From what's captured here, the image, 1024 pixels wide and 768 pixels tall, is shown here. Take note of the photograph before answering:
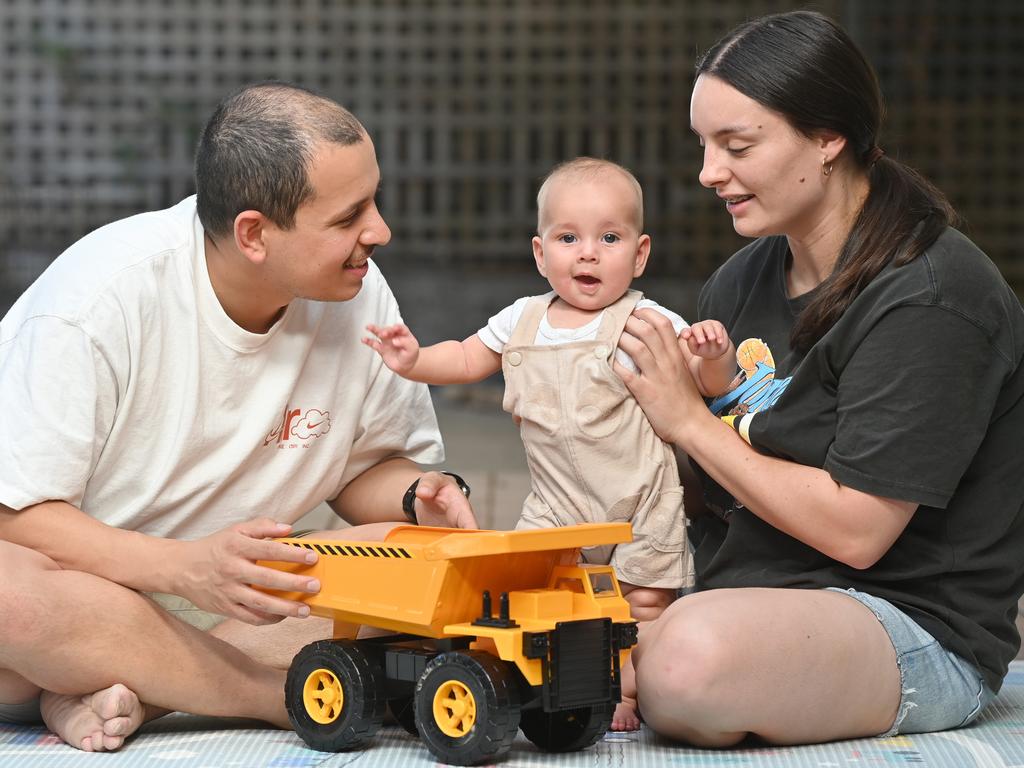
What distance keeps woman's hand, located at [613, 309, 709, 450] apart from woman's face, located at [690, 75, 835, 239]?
19 centimetres

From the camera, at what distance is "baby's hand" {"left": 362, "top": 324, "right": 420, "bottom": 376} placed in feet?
6.59

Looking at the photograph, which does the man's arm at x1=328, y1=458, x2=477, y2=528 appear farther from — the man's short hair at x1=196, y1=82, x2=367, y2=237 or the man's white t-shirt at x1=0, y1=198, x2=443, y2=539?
the man's short hair at x1=196, y1=82, x2=367, y2=237

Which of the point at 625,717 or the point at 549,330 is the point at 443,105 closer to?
the point at 549,330

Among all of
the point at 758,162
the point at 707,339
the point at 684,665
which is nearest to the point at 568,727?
the point at 684,665

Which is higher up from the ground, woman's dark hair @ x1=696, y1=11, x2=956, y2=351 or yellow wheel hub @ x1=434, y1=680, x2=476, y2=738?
woman's dark hair @ x1=696, y1=11, x2=956, y2=351

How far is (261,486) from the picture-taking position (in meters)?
2.01

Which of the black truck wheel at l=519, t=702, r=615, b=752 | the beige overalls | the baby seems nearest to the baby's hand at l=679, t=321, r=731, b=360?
the baby

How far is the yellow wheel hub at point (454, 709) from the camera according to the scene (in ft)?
5.12

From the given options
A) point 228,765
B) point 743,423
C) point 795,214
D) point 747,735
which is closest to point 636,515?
point 743,423

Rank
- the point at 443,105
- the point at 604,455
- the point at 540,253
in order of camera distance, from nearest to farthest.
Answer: the point at 604,455, the point at 540,253, the point at 443,105

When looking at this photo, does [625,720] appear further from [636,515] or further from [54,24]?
[54,24]

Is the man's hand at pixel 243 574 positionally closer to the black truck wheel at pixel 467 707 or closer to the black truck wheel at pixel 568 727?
the black truck wheel at pixel 467 707

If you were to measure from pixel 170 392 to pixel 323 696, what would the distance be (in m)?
0.49

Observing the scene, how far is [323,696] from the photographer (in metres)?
1.69
